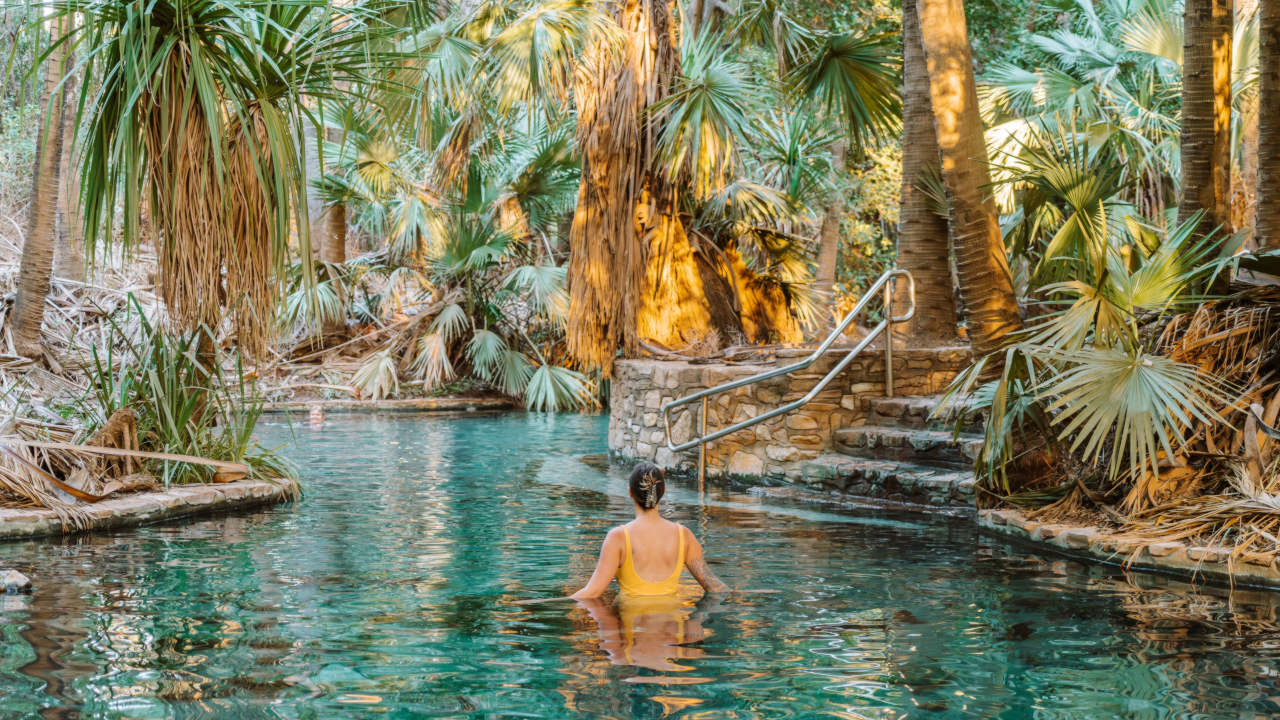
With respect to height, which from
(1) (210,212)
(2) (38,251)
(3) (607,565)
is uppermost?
(2) (38,251)

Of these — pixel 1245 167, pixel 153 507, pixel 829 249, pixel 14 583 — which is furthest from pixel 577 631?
pixel 829 249

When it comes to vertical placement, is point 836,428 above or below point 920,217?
below

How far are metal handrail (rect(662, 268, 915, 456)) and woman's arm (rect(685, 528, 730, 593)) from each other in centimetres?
457

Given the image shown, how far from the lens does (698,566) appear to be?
228 inches

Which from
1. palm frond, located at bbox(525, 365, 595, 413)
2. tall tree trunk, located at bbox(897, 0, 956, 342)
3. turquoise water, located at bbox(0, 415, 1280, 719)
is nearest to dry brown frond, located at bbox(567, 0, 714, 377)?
tall tree trunk, located at bbox(897, 0, 956, 342)

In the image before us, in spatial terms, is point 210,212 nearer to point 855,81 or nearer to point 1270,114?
point 1270,114

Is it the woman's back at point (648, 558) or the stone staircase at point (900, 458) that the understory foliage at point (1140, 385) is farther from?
the woman's back at point (648, 558)

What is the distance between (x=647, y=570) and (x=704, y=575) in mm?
356

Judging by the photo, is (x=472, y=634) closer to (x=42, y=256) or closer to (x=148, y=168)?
(x=148, y=168)

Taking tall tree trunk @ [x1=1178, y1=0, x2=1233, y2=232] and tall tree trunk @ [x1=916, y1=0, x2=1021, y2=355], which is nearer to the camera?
tall tree trunk @ [x1=1178, y1=0, x2=1233, y2=232]

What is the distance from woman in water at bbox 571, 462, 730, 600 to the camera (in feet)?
18.2

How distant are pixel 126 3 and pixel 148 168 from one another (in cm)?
102

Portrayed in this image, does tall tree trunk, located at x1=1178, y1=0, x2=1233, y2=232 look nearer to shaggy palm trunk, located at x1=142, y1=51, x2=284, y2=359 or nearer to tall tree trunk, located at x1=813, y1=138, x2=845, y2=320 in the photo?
shaggy palm trunk, located at x1=142, y1=51, x2=284, y2=359

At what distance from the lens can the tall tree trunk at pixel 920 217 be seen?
37.3 feet
